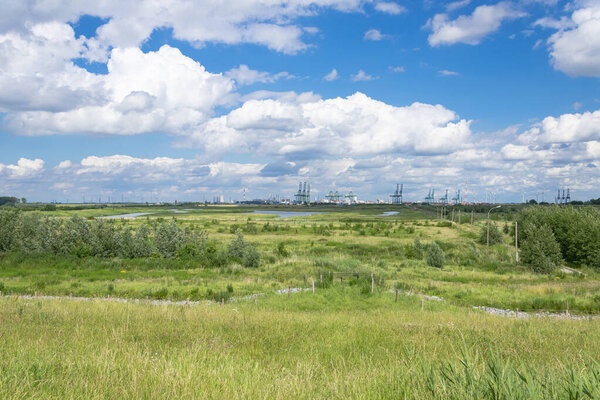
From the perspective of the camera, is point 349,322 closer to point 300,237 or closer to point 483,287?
point 483,287

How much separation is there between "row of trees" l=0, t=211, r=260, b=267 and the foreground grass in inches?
1438

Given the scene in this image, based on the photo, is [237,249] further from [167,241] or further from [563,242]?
[563,242]

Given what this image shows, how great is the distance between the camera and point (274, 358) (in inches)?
289

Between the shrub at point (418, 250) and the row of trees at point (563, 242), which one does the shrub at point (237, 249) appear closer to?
the shrub at point (418, 250)

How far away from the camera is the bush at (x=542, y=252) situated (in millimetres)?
52188

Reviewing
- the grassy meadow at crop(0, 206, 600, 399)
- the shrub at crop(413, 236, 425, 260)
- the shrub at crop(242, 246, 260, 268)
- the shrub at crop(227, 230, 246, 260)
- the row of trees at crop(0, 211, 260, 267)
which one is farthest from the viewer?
the shrub at crop(413, 236, 425, 260)

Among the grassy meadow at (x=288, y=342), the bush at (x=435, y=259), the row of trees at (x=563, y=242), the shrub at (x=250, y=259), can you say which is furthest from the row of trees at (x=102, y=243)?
the row of trees at (x=563, y=242)

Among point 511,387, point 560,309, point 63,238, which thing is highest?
point 511,387

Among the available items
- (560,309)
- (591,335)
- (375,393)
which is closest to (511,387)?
(375,393)

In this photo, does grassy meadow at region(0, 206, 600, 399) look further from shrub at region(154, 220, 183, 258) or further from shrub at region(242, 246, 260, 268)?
shrub at region(154, 220, 183, 258)

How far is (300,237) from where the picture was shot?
81.7 meters

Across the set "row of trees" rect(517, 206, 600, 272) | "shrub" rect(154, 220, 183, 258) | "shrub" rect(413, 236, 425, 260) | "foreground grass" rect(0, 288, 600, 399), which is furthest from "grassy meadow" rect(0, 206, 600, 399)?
"shrub" rect(413, 236, 425, 260)

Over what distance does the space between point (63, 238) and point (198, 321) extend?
1851 inches

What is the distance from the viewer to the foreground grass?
385 cm
